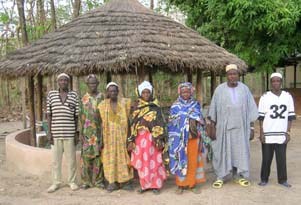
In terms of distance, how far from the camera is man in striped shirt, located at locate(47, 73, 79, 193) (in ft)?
15.9

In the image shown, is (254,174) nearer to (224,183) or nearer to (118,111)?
(224,183)

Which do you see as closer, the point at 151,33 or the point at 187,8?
the point at 151,33

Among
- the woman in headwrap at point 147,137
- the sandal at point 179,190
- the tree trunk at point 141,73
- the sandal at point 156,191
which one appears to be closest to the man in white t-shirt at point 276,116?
the sandal at point 179,190

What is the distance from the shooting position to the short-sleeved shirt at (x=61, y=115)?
191 inches

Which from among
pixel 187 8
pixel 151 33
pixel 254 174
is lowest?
pixel 254 174

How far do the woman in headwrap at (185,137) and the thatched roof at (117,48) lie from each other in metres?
1.39

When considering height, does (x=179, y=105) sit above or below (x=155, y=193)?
above

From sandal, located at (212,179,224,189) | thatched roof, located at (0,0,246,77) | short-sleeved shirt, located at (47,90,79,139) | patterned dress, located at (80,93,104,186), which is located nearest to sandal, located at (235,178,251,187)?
sandal, located at (212,179,224,189)

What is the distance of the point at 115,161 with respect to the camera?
190 inches

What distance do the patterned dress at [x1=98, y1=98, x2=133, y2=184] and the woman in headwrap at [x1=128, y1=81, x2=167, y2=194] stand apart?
0.42ft

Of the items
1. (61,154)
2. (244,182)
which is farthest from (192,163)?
(61,154)

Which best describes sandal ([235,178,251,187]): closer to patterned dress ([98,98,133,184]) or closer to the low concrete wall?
patterned dress ([98,98,133,184])

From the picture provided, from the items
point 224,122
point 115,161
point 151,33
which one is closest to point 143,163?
point 115,161

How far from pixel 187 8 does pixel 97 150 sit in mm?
7470
